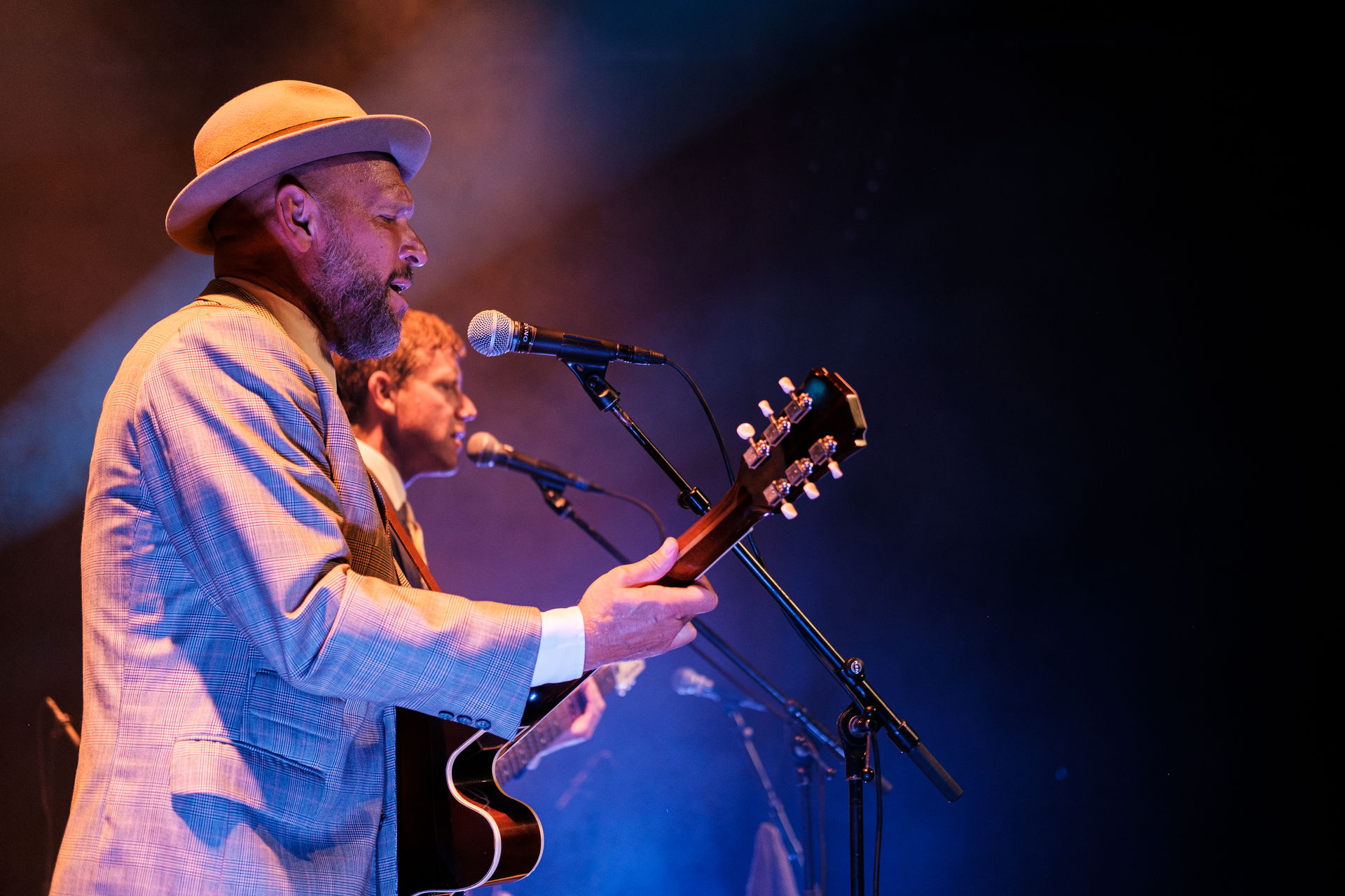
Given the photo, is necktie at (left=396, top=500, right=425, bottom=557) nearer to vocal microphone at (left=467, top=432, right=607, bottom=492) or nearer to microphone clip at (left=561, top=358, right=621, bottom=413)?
vocal microphone at (left=467, top=432, right=607, bottom=492)

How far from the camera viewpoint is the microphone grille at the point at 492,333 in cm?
196

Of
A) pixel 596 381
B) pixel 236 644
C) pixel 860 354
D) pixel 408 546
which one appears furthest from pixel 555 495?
pixel 860 354

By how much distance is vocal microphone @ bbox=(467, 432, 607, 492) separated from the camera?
299cm

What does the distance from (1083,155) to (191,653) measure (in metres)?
4.33

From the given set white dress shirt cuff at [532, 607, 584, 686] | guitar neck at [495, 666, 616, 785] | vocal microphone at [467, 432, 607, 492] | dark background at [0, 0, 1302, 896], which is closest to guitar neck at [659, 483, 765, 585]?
white dress shirt cuff at [532, 607, 584, 686]

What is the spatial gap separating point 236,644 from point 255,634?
14cm

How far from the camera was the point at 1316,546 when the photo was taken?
384 cm

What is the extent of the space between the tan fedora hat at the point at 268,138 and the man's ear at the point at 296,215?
0.06 m

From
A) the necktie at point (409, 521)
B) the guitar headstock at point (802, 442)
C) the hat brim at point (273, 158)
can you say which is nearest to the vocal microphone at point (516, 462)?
the necktie at point (409, 521)

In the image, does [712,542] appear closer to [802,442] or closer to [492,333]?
[802,442]

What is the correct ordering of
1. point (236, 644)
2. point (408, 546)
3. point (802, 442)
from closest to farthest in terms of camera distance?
point (236, 644), point (802, 442), point (408, 546)

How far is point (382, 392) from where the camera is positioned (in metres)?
3.74

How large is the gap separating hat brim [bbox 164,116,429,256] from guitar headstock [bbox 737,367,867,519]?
1055 millimetres

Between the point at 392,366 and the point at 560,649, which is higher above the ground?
the point at 392,366
